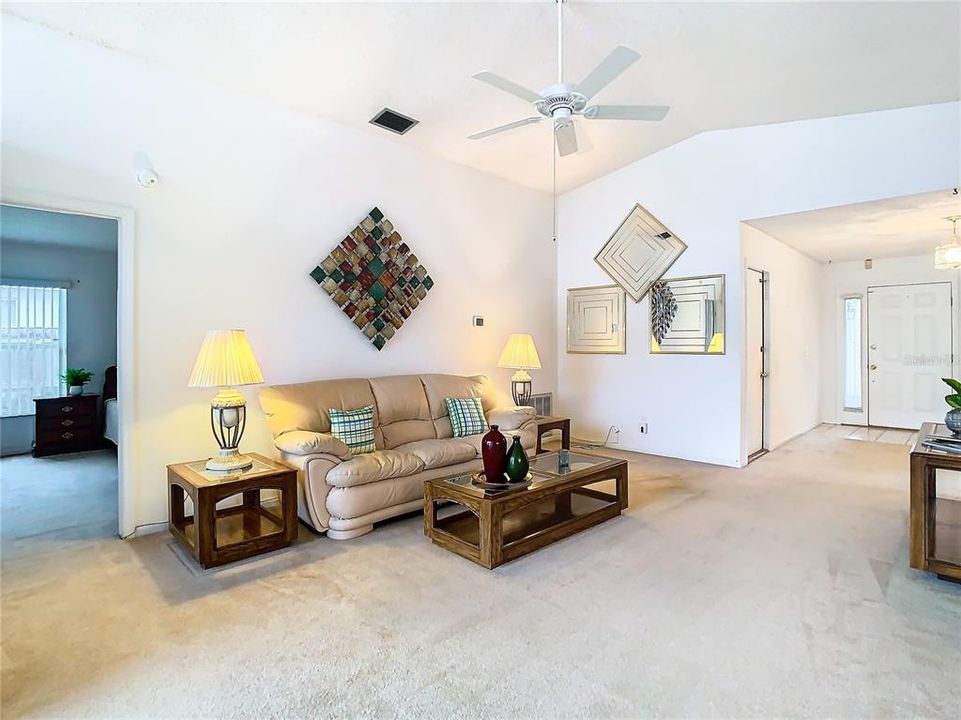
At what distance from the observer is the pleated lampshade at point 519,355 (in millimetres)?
5309

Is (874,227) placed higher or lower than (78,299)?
higher

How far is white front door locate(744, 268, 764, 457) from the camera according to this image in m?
5.38

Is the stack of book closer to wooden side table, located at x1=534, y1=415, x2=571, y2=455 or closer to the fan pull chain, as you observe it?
wooden side table, located at x1=534, y1=415, x2=571, y2=455

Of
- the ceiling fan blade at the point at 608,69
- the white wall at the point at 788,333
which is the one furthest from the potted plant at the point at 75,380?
the white wall at the point at 788,333

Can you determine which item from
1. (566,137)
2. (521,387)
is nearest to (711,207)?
(521,387)

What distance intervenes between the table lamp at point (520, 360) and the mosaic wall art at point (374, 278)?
3.50 feet

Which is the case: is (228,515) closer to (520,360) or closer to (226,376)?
(226,376)

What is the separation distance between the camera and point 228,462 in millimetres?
3094

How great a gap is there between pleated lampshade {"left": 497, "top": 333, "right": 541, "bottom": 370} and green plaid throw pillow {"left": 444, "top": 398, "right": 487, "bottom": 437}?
30.8 inches

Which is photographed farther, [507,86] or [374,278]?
[374,278]

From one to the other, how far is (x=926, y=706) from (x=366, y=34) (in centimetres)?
415

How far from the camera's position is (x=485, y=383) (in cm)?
520

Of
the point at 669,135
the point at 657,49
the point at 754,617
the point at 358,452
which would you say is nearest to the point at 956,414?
the point at 754,617

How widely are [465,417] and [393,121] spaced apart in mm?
2611
